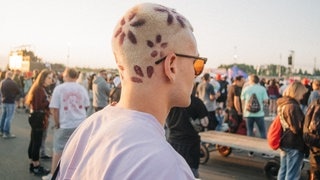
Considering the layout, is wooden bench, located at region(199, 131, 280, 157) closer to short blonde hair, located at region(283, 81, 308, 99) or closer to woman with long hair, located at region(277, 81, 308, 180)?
woman with long hair, located at region(277, 81, 308, 180)

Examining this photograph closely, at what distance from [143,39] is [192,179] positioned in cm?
47

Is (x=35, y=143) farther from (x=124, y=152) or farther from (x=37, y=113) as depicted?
(x=124, y=152)

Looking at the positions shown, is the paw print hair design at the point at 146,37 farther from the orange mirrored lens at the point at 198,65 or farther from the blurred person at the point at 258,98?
the blurred person at the point at 258,98

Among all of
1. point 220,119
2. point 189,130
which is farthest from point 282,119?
point 220,119

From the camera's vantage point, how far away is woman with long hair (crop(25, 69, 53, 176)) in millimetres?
6281

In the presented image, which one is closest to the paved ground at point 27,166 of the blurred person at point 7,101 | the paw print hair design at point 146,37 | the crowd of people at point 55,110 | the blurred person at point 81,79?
the crowd of people at point 55,110

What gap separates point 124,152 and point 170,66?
0.36 meters

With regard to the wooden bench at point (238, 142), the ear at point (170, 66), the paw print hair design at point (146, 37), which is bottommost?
the wooden bench at point (238, 142)

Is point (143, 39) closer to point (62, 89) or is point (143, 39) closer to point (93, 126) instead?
point (93, 126)

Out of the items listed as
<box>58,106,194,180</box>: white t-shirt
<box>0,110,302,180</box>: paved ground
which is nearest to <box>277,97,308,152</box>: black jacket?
<box>0,110,302,180</box>: paved ground

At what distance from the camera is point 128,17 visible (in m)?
1.26

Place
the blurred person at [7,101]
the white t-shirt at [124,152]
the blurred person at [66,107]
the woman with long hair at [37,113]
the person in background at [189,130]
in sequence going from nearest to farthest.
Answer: the white t-shirt at [124,152] → the person in background at [189,130] → the blurred person at [66,107] → the woman with long hair at [37,113] → the blurred person at [7,101]

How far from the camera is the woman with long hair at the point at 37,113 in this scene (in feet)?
20.6

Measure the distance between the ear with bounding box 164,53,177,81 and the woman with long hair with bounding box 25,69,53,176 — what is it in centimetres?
546
